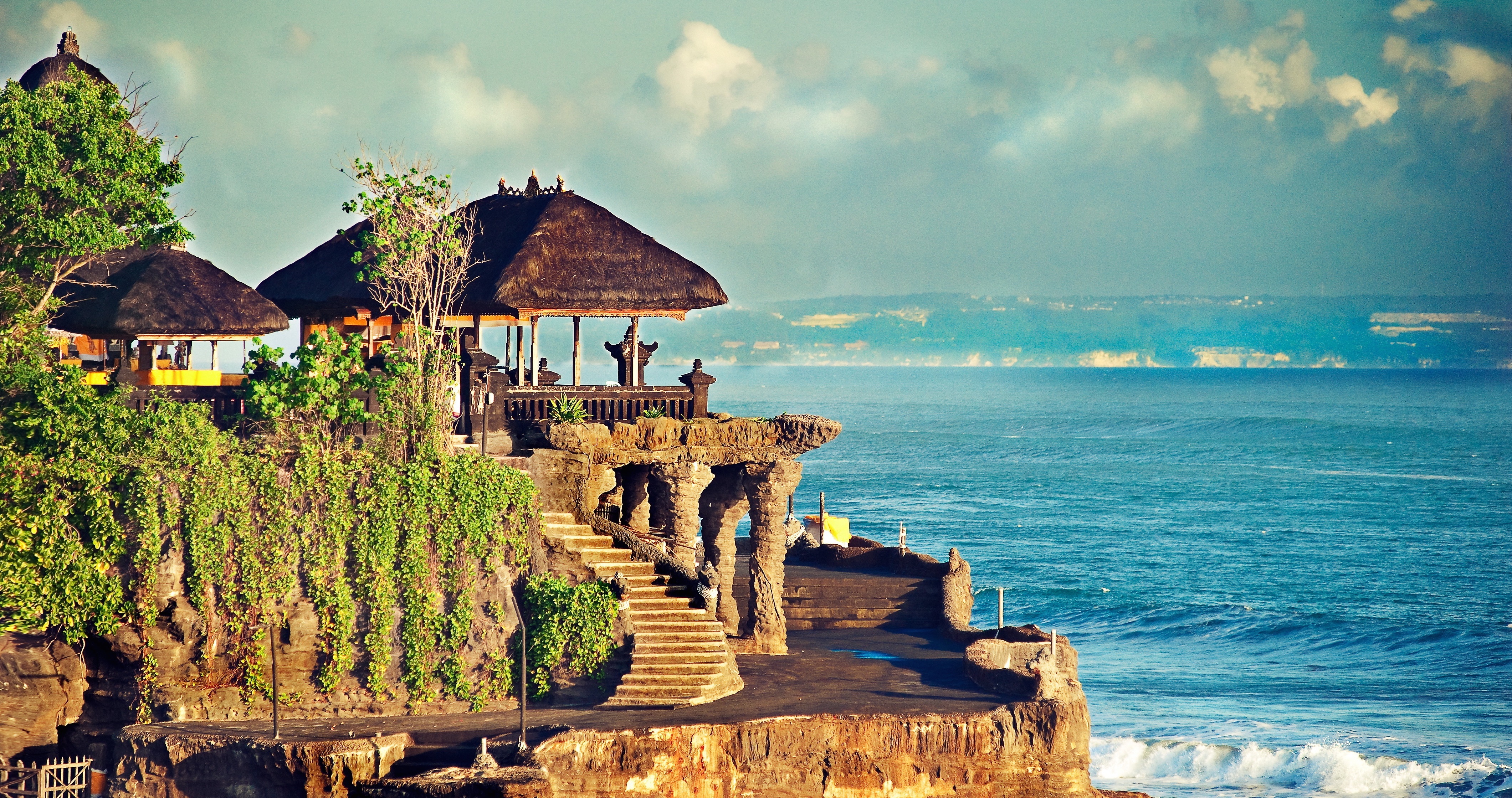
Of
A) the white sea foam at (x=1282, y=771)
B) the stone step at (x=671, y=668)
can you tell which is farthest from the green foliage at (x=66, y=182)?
the white sea foam at (x=1282, y=771)

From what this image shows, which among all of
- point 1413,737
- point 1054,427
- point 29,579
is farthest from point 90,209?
A: point 1054,427

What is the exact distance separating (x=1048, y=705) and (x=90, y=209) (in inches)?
664

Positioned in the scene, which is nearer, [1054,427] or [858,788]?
[858,788]

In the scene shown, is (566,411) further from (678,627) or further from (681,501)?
(678,627)

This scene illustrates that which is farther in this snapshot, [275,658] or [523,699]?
[275,658]

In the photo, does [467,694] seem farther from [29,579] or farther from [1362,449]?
[1362,449]

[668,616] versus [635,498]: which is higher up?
[635,498]

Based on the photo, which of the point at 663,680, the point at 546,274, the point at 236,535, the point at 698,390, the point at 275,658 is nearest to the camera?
the point at 275,658

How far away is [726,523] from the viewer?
93.6 ft

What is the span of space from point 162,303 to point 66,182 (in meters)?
2.75

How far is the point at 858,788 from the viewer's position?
2166cm

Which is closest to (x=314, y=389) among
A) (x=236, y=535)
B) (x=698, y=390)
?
(x=236, y=535)

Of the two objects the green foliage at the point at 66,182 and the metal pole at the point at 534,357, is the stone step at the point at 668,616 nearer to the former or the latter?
the metal pole at the point at 534,357

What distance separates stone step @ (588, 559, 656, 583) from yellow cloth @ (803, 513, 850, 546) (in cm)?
2300
